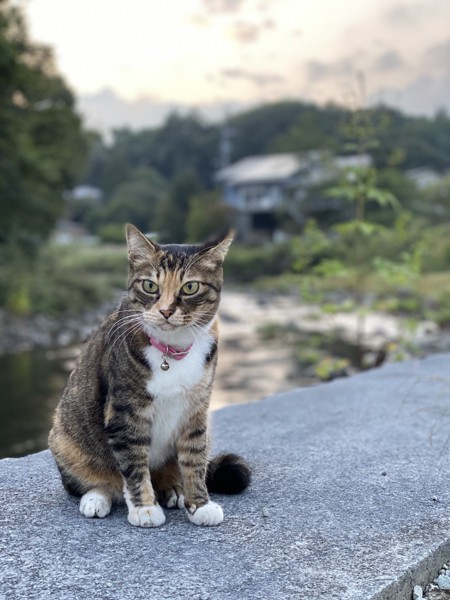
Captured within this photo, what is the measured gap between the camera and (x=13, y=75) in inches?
503

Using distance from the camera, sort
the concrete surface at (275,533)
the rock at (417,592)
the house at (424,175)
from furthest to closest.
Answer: the house at (424,175)
the rock at (417,592)
the concrete surface at (275,533)

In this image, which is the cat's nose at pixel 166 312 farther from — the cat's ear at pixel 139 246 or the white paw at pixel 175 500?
the white paw at pixel 175 500

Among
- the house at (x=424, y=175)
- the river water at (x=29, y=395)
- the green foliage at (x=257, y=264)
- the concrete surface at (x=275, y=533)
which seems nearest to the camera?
the concrete surface at (x=275, y=533)

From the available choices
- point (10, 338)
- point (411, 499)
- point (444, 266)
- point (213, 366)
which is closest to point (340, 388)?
point (411, 499)

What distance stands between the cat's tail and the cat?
0.58 feet

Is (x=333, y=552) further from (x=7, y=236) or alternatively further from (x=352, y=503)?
(x=7, y=236)

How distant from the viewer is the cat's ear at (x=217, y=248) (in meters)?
2.16

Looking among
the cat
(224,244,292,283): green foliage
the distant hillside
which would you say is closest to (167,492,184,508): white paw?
the cat

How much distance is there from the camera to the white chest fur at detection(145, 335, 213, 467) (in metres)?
2.13

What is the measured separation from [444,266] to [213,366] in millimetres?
16554

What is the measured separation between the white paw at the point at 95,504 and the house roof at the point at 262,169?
24.2 metres

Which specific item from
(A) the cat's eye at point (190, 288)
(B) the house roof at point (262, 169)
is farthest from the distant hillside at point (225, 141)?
(A) the cat's eye at point (190, 288)

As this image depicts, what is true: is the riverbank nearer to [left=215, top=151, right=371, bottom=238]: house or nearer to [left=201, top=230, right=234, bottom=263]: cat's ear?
[left=201, top=230, right=234, bottom=263]: cat's ear

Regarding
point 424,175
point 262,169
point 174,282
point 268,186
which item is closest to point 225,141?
point 262,169
